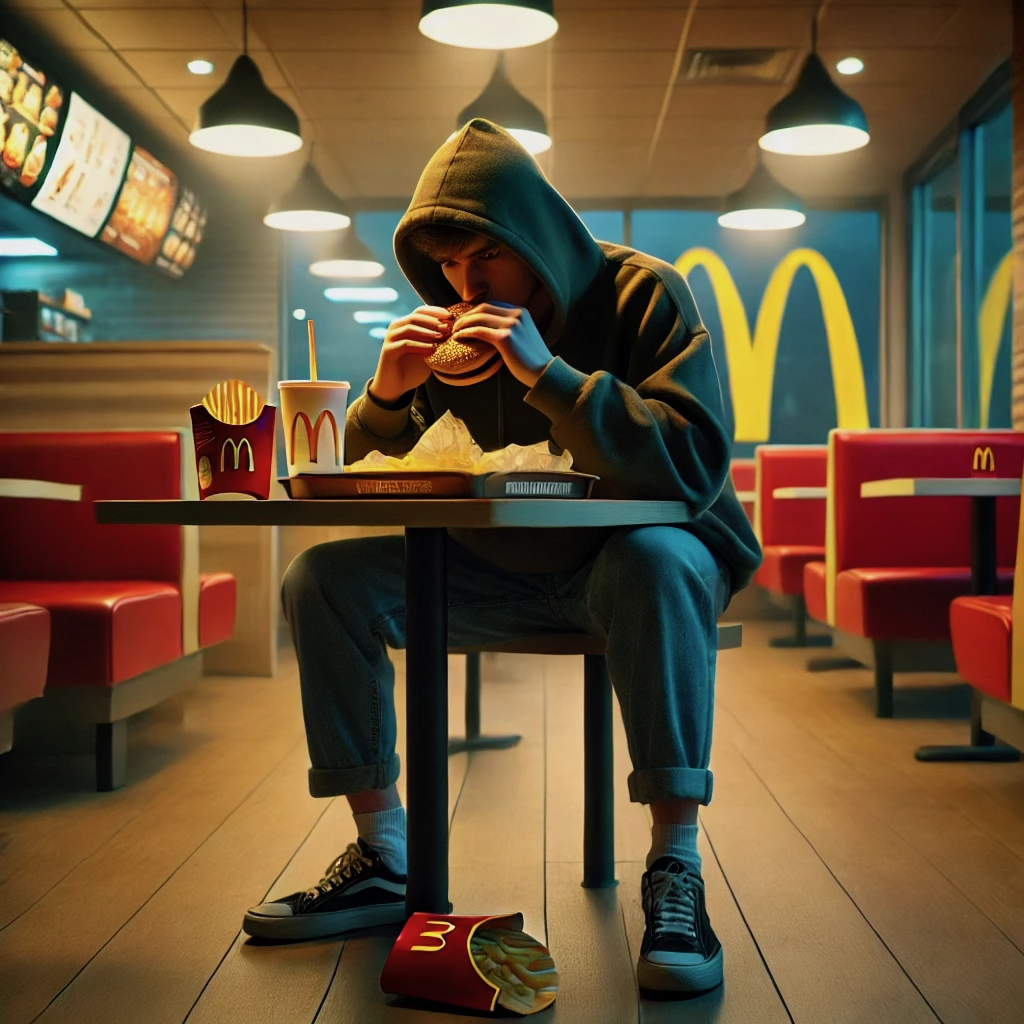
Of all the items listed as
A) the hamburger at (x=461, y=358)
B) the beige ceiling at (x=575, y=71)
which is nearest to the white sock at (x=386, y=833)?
the hamburger at (x=461, y=358)

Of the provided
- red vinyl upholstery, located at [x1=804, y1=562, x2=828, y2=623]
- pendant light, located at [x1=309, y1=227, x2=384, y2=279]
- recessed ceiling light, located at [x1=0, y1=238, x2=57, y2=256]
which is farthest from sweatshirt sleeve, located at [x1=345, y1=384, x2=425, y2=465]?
recessed ceiling light, located at [x1=0, y1=238, x2=57, y2=256]

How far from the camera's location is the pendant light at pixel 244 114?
4.77m

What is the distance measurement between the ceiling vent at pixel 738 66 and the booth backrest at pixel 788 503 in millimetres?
1900

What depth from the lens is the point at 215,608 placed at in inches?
134

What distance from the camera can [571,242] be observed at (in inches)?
68.7

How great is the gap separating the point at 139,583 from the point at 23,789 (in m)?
0.60

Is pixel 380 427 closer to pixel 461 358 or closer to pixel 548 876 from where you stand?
pixel 461 358

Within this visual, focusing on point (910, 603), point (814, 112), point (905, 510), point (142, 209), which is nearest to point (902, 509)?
point (905, 510)

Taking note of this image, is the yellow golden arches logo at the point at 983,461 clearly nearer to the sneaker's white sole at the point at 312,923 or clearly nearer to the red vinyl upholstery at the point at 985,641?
the red vinyl upholstery at the point at 985,641

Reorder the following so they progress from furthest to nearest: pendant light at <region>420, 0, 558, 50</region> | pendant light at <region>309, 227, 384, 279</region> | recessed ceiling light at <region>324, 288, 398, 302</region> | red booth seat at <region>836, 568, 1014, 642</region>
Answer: recessed ceiling light at <region>324, 288, 398, 302</region>, pendant light at <region>309, 227, 384, 279</region>, pendant light at <region>420, 0, 558, 50</region>, red booth seat at <region>836, 568, 1014, 642</region>

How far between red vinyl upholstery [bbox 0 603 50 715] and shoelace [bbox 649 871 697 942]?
4.30ft

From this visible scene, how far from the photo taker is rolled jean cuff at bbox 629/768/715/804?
152cm

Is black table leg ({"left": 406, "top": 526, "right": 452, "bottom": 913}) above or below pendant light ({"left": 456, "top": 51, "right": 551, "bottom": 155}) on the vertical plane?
below

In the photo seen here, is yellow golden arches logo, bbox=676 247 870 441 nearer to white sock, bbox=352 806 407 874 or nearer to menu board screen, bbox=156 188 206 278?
menu board screen, bbox=156 188 206 278
